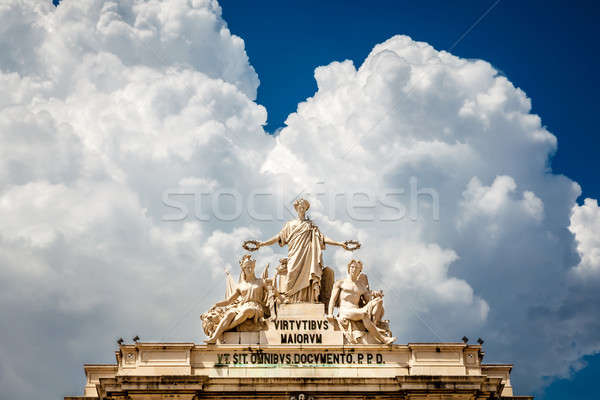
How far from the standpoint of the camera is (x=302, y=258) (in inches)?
1758

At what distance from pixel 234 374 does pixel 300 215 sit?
966cm

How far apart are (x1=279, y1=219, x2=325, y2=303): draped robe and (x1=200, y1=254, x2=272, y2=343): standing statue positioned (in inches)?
52.2

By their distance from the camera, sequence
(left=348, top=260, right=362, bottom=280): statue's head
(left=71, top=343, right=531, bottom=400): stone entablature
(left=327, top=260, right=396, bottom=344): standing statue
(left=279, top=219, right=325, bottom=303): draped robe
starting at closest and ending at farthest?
1. (left=71, top=343, right=531, bottom=400): stone entablature
2. (left=327, top=260, right=396, bottom=344): standing statue
3. (left=348, top=260, right=362, bottom=280): statue's head
4. (left=279, top=219, right=325, bottom=303): draped robe

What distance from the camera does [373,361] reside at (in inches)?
1609

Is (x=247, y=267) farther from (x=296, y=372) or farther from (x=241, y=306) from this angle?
(x=296, y=372)

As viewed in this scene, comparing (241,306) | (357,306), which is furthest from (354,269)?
(241,306)

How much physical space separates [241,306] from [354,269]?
5.55 metres

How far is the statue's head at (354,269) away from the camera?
143 ft

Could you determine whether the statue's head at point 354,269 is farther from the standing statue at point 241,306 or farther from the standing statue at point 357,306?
the standing statue at point 241,306

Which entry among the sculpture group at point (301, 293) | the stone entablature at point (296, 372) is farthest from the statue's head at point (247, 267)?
the stone entablature at point (296, 372)

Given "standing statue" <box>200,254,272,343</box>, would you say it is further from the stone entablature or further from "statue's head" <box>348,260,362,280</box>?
"statue's head" <box>348,260,362,280</box>

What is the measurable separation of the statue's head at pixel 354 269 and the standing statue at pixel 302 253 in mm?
1648

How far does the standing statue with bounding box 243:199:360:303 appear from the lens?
144ft

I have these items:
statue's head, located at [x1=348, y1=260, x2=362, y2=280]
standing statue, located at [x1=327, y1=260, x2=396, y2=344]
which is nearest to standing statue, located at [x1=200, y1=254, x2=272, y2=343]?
standing statue, located at [x1=327, y1=260, x2=396, y2=344]
